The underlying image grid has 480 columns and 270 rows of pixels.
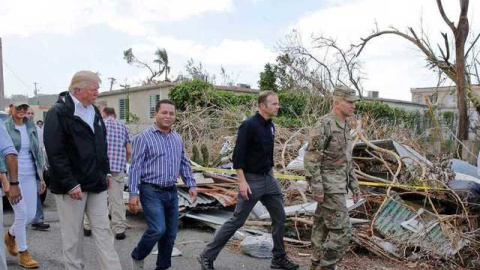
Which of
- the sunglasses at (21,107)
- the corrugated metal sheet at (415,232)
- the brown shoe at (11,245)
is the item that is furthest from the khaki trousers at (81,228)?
the corrugated metal sheet at (415,232)

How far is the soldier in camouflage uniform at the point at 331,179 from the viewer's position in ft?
15.8

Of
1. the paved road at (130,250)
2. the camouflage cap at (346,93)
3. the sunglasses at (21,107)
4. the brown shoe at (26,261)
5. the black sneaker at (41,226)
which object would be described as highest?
the camouflage cap at (346,93)

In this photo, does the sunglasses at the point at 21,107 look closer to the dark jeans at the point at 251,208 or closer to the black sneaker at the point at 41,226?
the black sneaker at the point at 41,226

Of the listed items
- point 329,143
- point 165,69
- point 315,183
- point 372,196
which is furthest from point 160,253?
point 165,69

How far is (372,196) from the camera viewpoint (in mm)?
7090

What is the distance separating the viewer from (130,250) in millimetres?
6234

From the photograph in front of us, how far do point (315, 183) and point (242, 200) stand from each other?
88 centimetres

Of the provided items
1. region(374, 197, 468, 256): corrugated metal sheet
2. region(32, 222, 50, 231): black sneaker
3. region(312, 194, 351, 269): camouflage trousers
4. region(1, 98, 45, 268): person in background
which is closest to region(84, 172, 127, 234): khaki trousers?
region(32, 222, 50, 231): black sneaker

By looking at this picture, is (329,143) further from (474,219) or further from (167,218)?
(474,219)

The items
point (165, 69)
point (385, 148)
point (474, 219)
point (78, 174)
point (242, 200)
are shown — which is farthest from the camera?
point (165, 69)

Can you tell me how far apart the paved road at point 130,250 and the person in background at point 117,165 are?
0.89 feet

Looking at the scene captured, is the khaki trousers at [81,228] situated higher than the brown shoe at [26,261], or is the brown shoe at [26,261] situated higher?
the khaki trousers at [81,228]

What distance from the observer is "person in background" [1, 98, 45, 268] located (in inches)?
206

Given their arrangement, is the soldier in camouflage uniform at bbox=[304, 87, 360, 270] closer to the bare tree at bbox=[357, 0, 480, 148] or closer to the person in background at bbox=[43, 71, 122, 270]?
the person in background at bbox=[43, 71, 122, 270]
